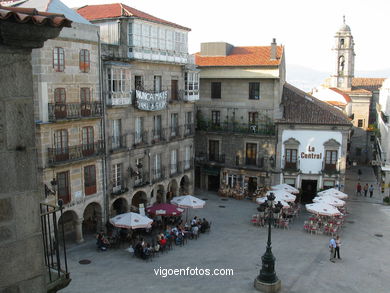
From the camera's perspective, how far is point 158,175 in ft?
107

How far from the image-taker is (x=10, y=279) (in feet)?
14.6

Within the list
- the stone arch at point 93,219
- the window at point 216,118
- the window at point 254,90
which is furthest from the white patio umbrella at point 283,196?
the stone arch at point 93,219

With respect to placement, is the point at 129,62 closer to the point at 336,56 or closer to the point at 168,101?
the point at 168,101

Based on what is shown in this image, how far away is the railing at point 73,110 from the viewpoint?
73.7 ft

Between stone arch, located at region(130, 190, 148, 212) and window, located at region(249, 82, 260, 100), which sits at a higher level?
window, located at region(249, 82, 260, 100)

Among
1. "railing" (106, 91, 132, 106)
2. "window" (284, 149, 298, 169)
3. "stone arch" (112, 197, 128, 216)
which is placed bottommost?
"stone arch" (112, 197, 128, 216)

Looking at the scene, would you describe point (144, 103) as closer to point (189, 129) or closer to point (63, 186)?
point (189, 129)

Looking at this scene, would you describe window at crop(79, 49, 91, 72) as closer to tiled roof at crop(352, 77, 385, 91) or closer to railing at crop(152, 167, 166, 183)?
railing at crop(152, 167, 166, 183)

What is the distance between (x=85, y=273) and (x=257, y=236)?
37.6ft

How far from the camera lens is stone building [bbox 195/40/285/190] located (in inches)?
1465

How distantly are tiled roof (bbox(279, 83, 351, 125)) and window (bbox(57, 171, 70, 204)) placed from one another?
19826mm

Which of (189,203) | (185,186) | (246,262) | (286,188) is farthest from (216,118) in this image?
(246,262)

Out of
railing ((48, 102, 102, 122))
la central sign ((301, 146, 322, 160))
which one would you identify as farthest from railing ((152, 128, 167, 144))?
la central sign ((301, 146, 322, 160))

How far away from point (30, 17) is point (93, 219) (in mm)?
25703
